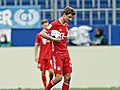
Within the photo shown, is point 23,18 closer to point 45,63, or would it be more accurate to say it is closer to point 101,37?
point 101,37

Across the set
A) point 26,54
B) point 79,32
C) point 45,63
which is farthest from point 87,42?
point 45,63

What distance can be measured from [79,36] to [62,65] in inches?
245

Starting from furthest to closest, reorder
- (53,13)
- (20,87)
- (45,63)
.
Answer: (53,13) < (20,87) < (45,63)

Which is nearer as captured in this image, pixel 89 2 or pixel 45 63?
pixel 45 63

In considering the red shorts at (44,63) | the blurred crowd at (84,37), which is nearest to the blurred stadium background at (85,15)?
the blurred crowd at (84,37)

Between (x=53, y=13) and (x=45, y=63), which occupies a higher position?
(x=53, y=13)

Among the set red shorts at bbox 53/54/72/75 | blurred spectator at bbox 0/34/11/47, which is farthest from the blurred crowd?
red shorts at bbox 53/54/72/75

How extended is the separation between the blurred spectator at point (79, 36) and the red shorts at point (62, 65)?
237 inches

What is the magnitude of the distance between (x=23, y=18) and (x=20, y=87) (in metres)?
2.22

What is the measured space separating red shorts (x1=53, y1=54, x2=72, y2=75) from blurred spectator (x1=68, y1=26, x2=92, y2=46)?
19.7 ft

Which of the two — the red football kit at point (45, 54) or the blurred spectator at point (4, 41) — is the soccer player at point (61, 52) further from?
the blurred spectator at point (4, 41)

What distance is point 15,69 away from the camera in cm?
1545

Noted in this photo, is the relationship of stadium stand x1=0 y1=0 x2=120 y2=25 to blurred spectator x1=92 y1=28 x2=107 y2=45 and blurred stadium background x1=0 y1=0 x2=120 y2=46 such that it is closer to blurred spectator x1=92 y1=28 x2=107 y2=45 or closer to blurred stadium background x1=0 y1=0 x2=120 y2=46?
blurred stadium background x1=0 y1=0 x2=120 y2=46

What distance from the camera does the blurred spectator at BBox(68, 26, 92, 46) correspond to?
15.9 metres
